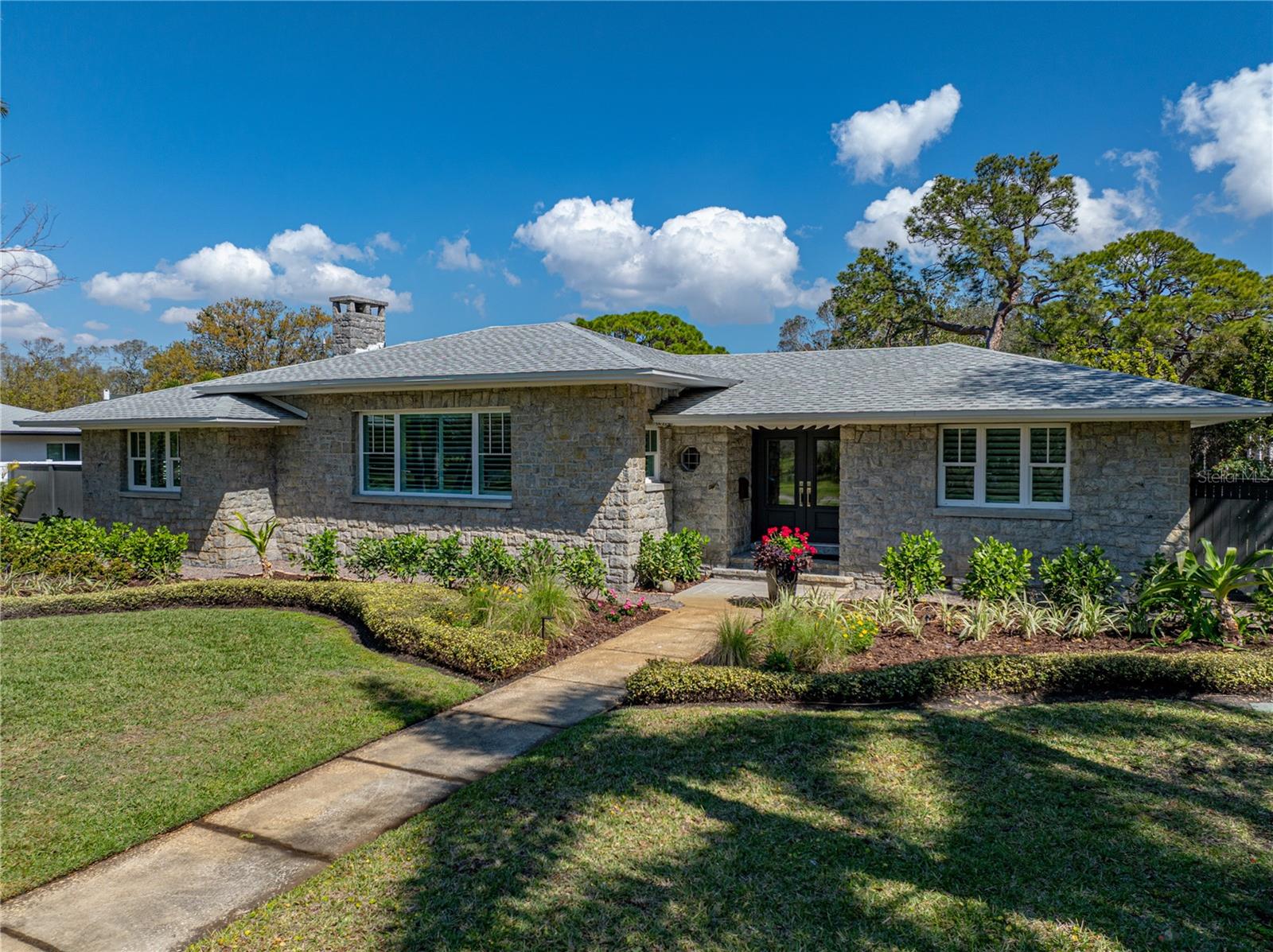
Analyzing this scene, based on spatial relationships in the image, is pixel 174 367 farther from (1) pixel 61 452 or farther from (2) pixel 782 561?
(2) pixel 782 561

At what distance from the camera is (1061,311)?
85.6ft

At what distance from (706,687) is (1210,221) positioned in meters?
25.9

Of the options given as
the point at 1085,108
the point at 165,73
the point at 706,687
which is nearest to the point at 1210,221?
the point at 1085,108

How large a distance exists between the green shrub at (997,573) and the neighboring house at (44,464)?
55.6 feet

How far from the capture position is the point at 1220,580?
27.3 feet

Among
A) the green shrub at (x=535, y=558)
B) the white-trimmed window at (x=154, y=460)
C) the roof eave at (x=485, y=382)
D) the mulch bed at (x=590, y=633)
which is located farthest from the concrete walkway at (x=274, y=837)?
the white-trimmed window at (x=154, y=460)

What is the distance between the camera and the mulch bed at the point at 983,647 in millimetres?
7707

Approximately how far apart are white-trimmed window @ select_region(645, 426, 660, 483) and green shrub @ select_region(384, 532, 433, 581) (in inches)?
148

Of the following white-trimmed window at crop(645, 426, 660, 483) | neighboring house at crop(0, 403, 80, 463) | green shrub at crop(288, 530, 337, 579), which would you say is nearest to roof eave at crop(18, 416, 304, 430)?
green shrub at crop(288, 530, 337, 579)

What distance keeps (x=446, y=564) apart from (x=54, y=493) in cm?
1125

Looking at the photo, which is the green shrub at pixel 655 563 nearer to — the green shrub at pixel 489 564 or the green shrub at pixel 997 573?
the green shrub at pixel 489 564

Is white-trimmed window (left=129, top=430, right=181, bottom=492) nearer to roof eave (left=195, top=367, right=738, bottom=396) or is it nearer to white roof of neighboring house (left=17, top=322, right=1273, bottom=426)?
white roof of neighboring house (left=17, top=322, right=1273, bottom=426)

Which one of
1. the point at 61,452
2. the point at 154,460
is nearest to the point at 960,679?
the point at 154,460

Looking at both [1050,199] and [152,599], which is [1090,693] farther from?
[1050,199]
